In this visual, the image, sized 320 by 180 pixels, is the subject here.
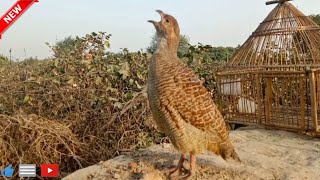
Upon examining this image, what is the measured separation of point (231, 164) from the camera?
15.8 feet

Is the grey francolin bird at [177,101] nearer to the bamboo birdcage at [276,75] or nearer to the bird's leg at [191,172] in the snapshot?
the bird's leg at [191,172]

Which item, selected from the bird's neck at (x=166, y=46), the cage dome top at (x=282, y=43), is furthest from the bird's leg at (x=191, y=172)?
the cage dome top at (x=282, y=43)

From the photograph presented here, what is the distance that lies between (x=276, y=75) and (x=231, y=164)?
344 cm

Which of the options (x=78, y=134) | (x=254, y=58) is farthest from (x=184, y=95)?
(x=254, y=58)

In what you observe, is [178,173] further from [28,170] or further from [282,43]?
[282,43]

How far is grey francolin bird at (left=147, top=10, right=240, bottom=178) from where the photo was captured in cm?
396

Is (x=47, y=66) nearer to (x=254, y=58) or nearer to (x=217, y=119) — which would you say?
(x=217, y=119)

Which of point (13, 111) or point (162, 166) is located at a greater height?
point (13, 111)

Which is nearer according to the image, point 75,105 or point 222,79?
point 75,105

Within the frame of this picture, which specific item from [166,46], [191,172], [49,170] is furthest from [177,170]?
[49,170]

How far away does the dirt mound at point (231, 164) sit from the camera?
445 centimetres

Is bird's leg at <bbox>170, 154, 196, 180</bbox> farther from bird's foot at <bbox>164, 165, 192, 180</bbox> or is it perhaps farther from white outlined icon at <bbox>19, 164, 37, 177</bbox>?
white outlined icon at <bbox>19, 164, 37, 177</bbox>

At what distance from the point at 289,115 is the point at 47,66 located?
208 inches

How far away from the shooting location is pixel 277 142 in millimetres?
6562
